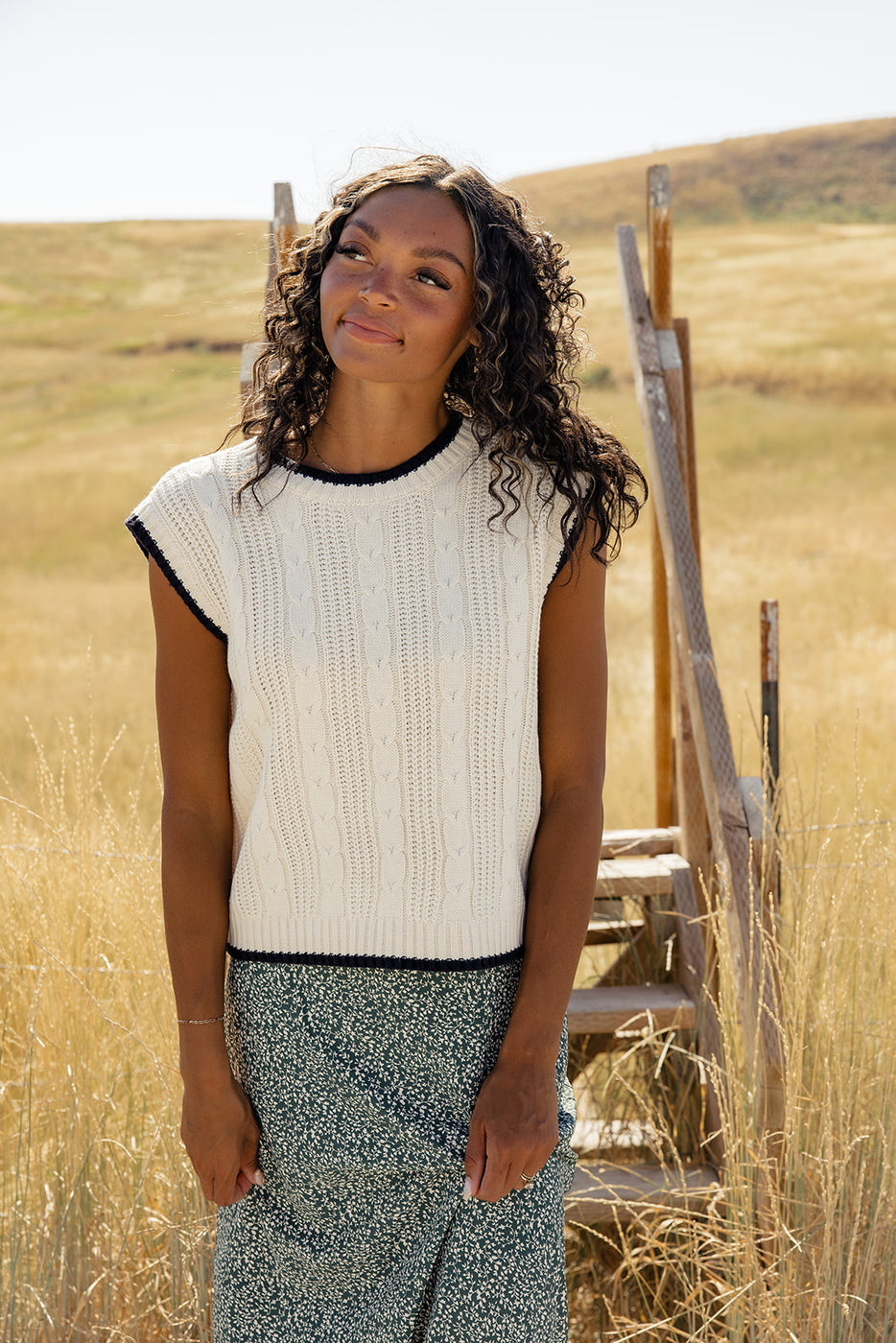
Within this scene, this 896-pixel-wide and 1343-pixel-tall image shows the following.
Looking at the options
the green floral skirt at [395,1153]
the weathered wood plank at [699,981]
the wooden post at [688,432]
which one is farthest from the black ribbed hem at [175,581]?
the wooden post at [688,432]

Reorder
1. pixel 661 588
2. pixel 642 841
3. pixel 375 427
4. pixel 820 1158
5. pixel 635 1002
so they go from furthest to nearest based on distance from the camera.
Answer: pixel 661 588, pixel 642 841, pixel 635 1002, pixel 820 1158, pixel 375 427

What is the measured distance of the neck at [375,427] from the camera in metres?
1.44

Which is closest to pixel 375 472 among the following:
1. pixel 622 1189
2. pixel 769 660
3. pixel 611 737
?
pixel 769 660

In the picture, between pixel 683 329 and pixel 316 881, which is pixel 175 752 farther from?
pixel 683 329

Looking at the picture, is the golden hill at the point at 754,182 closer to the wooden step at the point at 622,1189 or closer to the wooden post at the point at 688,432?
the wooden post at the point at 688,432

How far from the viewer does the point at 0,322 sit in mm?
31000

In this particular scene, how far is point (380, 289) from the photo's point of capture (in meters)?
1.37

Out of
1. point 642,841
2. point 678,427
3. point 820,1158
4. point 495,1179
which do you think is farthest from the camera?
point 642,841

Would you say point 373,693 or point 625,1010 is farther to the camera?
point 625,1010

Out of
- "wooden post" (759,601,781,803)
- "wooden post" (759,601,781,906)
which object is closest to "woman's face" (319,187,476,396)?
"wooden post" (759,601,781,906)

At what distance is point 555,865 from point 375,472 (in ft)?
1.67

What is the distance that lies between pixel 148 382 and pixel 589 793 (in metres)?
27.4

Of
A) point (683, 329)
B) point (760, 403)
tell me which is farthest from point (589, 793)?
point (760, 403)

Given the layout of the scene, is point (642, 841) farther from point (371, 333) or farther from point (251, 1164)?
point (371, 333)
